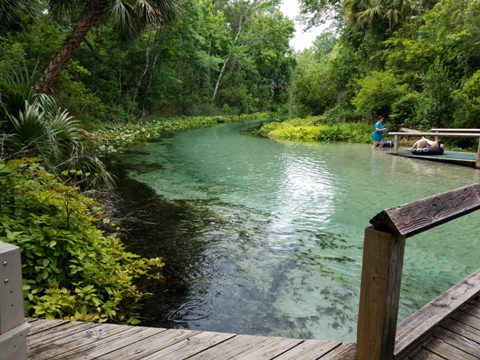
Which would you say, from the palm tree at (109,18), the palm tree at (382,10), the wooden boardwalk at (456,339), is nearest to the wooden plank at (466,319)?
the wooden boardwalk at (456,339)

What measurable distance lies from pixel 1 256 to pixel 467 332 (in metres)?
2.47

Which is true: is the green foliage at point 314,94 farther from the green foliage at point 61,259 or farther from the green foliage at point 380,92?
the green foliage at point 61,259

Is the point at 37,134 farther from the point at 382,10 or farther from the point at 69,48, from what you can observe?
the point at 382,10

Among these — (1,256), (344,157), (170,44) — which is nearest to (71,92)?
(344,157)

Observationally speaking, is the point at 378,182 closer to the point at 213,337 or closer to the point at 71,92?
the point at 213,337

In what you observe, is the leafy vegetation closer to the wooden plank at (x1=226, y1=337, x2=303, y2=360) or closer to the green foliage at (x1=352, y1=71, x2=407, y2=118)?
the green foliage at (x1=352, y1=71, x2=407, y2=118)

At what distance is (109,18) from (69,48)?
71.0 inches

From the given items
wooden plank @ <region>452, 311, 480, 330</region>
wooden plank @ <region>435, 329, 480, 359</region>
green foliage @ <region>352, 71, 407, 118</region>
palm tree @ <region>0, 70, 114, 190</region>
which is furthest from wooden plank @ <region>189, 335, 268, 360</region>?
green foliage @ <region>352, 71, 407, 118</region>

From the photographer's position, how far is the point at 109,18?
10.3 metres

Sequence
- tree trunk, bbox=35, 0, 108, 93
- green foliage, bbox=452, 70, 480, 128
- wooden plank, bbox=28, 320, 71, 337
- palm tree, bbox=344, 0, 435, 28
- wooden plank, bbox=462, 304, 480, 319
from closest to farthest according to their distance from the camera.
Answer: wooden plank, bbox=28, 320, 71, 337 → wooden plank, bbox=462, 304, 480, 319 → tree trunk, bbox=35, 0, 108, 93 → green foliage, bbox=452, 70, 480, 128 → palm tree, bbox=344, 0, 435, 28

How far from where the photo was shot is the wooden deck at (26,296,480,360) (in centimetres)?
192

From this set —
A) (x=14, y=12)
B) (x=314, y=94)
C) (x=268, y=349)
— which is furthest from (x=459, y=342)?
(x=314, y=94)

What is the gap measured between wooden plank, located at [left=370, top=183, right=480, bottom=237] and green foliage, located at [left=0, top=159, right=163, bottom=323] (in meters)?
2.28

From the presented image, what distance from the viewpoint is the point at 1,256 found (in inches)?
44.1
